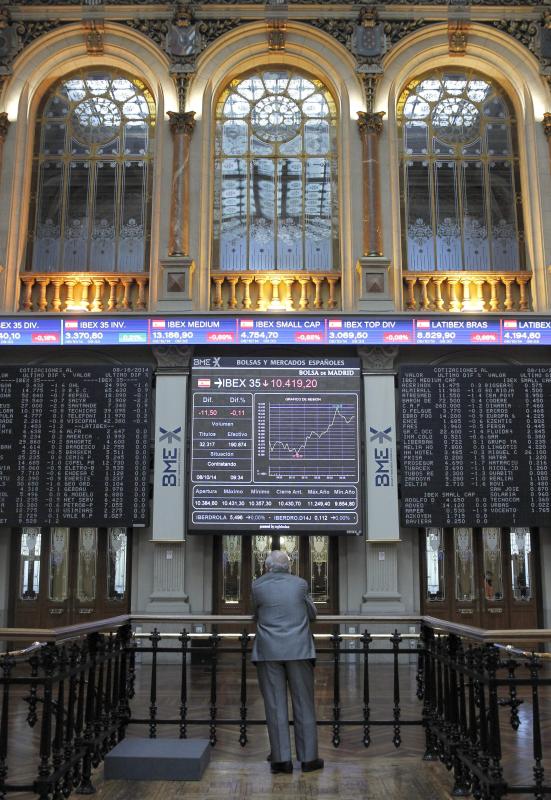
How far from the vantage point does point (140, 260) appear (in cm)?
1362

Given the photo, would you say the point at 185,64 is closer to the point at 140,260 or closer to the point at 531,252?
the point at 140,260

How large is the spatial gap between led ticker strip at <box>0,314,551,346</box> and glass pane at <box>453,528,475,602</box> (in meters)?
3.16

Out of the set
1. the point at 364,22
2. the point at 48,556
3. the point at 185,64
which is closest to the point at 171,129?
the point at 185,64

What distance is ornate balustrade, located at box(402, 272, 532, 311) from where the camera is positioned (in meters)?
13.2

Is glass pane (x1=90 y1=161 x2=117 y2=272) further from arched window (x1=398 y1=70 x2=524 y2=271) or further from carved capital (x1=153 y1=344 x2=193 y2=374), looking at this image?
arched window (x1=398 y1=70 x2=524 y2=271)

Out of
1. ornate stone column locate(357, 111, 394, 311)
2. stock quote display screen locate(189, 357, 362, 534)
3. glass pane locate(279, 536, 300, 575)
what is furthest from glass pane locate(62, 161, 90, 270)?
glass pane locate(279, 536, 300, 575)

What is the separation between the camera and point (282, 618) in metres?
5.51

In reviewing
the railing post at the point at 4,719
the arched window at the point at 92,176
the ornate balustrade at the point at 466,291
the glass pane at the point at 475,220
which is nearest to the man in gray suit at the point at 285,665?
the railing post at the point at 4,719

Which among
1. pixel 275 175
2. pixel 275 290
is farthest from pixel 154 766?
pixel 275 175

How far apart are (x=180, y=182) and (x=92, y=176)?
1756 mm

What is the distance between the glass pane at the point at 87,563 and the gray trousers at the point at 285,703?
794 cm

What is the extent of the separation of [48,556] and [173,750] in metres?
7.87

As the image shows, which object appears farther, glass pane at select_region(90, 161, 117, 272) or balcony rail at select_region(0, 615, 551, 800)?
glass pane at select_region(90, 161, 117, 272)

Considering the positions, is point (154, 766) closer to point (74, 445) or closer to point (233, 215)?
point (74, 445)
